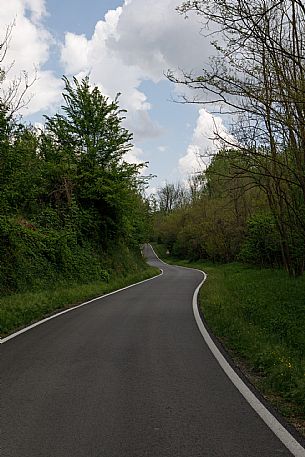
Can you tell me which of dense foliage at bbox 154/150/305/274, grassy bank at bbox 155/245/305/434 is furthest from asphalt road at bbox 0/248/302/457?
dense foliage at bbox 154/150/305/274

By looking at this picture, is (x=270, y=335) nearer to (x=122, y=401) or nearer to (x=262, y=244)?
(x=122, y=401)

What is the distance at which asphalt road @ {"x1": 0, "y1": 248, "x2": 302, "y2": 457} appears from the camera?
15.2ft

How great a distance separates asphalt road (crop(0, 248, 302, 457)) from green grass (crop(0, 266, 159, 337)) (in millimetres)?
1769

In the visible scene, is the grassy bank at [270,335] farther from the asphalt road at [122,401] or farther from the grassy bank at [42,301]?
the grassy bank at [42,301]

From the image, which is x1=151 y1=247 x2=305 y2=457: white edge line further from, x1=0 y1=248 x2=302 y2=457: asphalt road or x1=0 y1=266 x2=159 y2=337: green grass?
x1=0 y1=266 x2=159 y2=337: green grass

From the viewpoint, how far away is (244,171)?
15.0m

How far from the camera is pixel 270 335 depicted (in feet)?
36.8

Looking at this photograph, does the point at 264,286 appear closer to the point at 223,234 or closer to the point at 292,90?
the point at 292,90

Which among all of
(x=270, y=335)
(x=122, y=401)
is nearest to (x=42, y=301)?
→ (x=270, y=335)

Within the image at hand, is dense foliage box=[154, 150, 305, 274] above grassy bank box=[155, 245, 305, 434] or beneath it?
above

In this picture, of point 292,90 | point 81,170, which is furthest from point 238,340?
point 81,170

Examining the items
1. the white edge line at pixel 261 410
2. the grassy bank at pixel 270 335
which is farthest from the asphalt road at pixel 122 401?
the grassy bank at pixel 270 335

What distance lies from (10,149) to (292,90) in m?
7.37

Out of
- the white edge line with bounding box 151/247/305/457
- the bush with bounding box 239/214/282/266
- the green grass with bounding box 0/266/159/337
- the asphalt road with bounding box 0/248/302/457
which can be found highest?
the bush with bounding box 239/214/282/266
